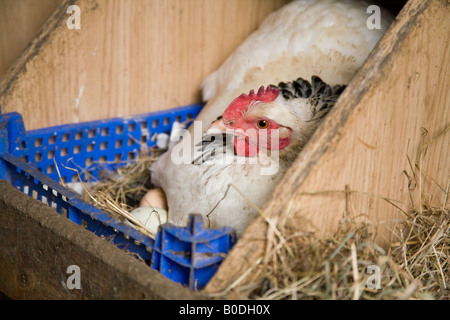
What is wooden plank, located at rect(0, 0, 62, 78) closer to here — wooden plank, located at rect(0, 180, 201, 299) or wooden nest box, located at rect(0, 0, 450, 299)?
wooden nest box, located at rect(0, 0, 450, 299)

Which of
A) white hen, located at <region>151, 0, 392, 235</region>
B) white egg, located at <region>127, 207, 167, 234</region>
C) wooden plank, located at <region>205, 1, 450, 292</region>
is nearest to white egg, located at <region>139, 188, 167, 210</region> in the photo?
white hen, located at <region>151, 0, 392, 235</region>

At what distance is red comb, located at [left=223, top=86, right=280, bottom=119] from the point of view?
1.58m

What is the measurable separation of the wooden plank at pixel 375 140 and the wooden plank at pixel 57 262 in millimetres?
157

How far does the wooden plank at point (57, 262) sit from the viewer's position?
1.19m

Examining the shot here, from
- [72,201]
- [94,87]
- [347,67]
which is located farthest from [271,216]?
[94,87]

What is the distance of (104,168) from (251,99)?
84 centimetres

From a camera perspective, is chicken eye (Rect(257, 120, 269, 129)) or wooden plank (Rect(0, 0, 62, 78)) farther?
wooden plank (Rect(0, 0, 62, 78))

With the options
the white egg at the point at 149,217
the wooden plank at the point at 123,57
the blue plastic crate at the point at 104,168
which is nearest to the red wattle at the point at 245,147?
the white egg at the point at 149,217

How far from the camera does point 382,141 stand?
4.42ft

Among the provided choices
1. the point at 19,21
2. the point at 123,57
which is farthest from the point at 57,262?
the point at 19,21

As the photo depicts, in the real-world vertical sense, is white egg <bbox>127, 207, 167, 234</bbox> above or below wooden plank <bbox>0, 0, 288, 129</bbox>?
below

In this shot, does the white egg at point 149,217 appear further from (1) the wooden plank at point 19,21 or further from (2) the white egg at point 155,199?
(1) the wooden plank at point 19,21

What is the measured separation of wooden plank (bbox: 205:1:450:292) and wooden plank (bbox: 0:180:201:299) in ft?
0.51

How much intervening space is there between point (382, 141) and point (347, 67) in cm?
56
